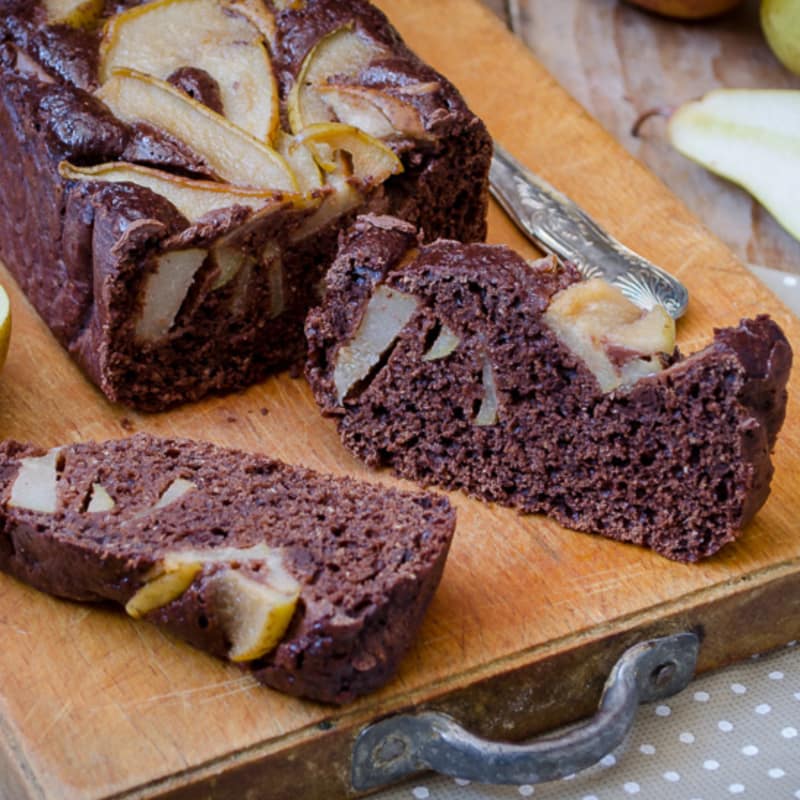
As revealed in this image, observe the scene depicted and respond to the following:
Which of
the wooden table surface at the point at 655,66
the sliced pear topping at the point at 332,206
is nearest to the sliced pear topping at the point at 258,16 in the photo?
the sliced pear topping at the point at 332,206

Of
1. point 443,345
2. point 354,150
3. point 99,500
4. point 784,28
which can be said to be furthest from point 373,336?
point 784,28

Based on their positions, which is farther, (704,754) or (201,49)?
(201,49)

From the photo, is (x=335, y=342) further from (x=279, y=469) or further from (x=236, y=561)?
(x=236, y=561)

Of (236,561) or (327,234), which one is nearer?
(236,561)

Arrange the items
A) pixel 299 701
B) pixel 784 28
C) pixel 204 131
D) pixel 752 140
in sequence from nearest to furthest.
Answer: pixel 299 701 → pixel 204 131 → pixel 752 140 → pixel 784 28

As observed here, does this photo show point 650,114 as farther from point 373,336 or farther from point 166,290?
point 166,290

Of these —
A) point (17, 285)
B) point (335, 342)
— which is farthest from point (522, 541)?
point (17, 285)
